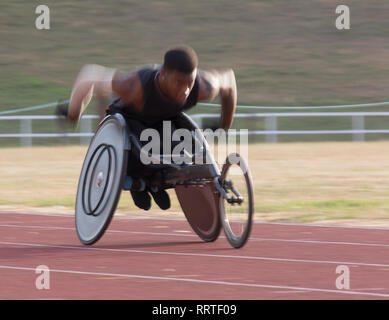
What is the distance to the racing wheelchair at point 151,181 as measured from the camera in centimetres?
855

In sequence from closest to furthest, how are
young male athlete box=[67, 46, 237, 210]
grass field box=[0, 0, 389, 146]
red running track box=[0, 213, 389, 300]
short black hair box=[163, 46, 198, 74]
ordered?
red running track box=[0, 213, 389, 300] < short black hair box=[163, 46, 198, 74] < young male athlete box=[67, 46, 237, 210] < grass field box=[0, 0, 389, 146]

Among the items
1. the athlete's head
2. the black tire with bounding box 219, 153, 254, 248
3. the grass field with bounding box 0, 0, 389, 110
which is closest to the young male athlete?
the athlete's head

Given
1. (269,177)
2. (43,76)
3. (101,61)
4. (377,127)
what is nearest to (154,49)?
(101,61)

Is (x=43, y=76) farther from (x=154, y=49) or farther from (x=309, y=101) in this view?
(x=309, y=101)

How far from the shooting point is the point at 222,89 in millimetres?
8992

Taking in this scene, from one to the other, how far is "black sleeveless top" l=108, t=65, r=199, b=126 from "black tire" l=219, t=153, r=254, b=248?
2.09ft

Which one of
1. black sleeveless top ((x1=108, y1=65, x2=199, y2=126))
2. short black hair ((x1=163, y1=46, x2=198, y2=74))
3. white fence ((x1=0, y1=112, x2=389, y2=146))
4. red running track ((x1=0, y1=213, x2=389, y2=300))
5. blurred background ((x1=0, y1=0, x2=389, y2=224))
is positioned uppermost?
blurred background ((x1=0, y1=0, x2=389, y2=224))

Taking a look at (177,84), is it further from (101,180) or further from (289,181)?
(289,181)

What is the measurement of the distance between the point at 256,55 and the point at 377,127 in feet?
29.0

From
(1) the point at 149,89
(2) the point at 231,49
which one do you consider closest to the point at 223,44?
(2) the point at 231,49

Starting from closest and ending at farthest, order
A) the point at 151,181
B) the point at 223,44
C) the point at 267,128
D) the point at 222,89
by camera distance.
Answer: the point at 151,181, the point at 222,89, the point at 267,128, the point at 223,44

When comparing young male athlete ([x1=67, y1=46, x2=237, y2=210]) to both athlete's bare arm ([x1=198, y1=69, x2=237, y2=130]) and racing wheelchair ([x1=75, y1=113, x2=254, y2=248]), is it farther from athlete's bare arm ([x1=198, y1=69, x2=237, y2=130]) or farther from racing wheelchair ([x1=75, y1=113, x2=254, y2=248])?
racing wheelchair ([x1=75, y1=113, x2=254, y2=248])

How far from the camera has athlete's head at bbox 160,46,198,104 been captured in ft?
27.1

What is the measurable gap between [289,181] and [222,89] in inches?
276
